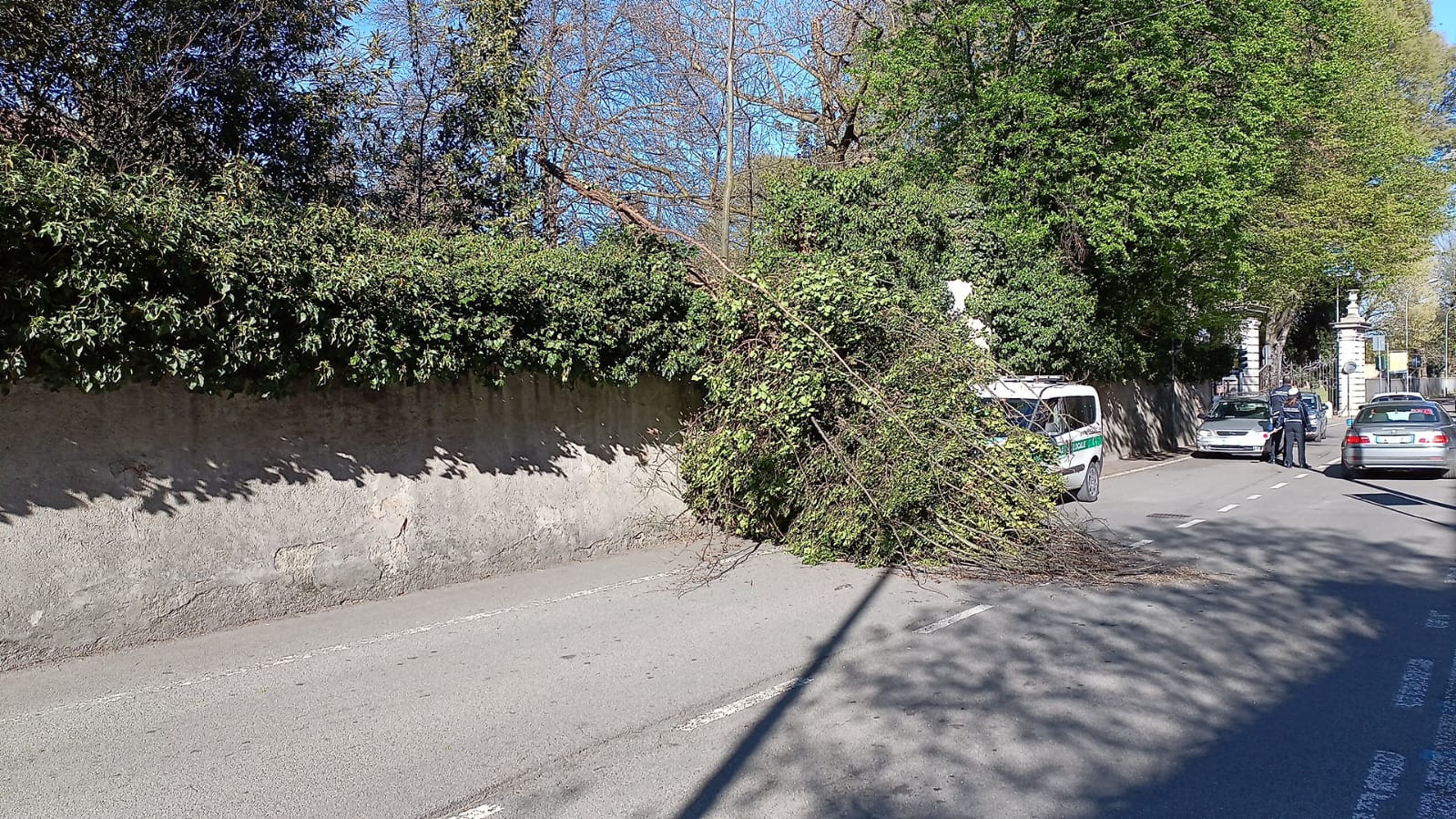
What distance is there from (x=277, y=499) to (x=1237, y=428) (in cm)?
2334

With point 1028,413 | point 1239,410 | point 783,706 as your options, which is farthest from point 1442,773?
point 1239,410

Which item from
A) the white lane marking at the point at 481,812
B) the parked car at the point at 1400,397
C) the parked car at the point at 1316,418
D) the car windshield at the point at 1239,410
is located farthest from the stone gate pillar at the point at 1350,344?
the white lane marking at the point at 481,812

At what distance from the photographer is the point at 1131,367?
2608 centimetres

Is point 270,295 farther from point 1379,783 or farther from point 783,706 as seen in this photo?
point 1379,783

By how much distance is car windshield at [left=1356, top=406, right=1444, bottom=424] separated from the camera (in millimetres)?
17266

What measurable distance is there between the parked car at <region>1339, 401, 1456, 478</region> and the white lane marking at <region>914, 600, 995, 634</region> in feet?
44.4

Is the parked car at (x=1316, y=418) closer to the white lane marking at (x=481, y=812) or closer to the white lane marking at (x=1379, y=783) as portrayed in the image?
the white lane marking at (x=1379, y=783)

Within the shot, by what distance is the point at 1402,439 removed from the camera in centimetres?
1705

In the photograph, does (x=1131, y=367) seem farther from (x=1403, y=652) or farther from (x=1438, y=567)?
(x=1403, y=652)

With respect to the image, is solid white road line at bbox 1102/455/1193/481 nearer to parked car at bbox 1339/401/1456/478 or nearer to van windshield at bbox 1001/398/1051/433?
parked car at bbox 1339/401/1456/478

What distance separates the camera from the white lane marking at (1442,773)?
157 inches

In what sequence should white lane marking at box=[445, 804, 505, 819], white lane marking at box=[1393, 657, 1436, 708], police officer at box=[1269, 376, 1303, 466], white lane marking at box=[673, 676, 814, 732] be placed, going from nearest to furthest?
white lane marking at box=[445, 804, 505, 819] → white lane marking at box=[673, 676, 814, 732] → white lane marking at box=[1393, 657, 1436, 708] → police officer at box=[1269, 376, 1303, 466]

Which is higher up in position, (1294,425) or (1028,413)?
(1028,413)

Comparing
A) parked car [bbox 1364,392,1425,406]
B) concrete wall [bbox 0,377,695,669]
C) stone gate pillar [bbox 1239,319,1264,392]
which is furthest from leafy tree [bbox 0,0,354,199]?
stone gate pillar [bbox 1239,319,1264,392]
